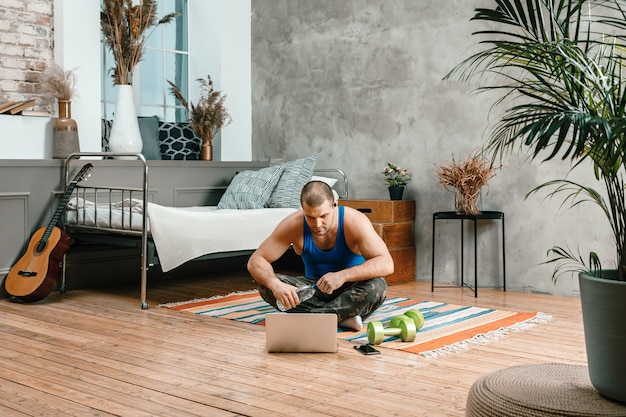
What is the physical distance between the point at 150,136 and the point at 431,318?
3082 millimetres

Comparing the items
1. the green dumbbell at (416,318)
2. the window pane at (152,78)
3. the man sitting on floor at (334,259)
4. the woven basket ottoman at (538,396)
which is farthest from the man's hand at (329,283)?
the window pane at (152,78)

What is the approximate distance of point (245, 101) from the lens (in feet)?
22.1

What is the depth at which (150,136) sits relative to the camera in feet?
20.2

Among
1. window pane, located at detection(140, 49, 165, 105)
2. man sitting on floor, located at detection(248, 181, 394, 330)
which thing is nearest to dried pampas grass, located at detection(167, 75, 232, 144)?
window pane, located at detection(140, 49, 165, 105)

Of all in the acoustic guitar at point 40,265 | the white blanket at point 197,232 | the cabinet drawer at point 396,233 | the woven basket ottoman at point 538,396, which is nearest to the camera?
the woven basket ottoman at point 538,396

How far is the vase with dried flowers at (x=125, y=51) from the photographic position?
18.4ft

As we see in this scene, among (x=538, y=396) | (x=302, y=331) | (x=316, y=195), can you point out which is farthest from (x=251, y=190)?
(x=538, y=396)

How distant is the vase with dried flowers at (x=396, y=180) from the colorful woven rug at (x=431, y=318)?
102cm

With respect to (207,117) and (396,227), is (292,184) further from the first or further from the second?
(207,117)

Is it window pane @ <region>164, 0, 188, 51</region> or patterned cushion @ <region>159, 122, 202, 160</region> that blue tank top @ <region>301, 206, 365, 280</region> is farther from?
window pane @ <region>164, 0, 188, 51</region>

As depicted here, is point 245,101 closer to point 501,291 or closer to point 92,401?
point 501,291

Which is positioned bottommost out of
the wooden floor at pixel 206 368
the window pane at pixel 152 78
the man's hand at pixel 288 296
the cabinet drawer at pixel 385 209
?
the wooden floor at pixel 206 368

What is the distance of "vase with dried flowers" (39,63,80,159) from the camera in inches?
200

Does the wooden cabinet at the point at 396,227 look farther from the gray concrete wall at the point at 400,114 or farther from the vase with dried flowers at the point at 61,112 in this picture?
the vase with dried flowers at the point at 61,112
